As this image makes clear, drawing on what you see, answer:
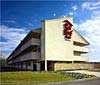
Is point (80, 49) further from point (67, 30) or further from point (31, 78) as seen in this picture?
point (31, 78)

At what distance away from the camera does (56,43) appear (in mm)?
48562

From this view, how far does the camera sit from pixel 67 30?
5203cm

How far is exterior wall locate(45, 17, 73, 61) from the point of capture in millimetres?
46375

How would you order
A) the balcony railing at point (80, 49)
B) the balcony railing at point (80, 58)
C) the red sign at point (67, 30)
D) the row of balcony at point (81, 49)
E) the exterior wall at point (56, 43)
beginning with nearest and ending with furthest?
the exterior wall at point (56, 43) → the red sign at point (67, 30) → the balcony railing at point (80, 58) → the balcony railing at point (80, 49) → the row of balcony at point (81, 49)

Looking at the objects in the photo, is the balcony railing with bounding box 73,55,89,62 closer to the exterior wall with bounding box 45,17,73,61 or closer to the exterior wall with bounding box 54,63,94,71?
the exterior wall with bounding box 54,63,94,71

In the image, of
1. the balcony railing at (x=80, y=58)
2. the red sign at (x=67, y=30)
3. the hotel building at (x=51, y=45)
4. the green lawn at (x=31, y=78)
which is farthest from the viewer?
the balcony railing at (x=80, y=58)

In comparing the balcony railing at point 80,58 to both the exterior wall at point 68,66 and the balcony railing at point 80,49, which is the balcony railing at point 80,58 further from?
the exterior wall at point 68,66

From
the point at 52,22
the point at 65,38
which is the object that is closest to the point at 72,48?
the point at 65,38

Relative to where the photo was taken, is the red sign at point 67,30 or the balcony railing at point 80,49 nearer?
the red sign at point 67,30

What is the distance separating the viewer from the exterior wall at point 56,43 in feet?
152

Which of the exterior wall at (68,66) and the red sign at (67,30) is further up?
the red sign at (67,30)

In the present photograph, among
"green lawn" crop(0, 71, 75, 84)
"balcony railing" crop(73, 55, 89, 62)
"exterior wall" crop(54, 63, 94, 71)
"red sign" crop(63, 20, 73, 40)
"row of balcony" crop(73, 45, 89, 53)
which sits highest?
"red sign" crop(63, 20, 73, 40)

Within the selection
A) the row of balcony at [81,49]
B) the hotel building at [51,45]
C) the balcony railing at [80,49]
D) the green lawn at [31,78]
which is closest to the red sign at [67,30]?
the hotel building at [51,45]

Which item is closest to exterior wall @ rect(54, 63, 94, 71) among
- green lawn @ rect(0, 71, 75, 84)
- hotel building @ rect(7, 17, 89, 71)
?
hotel building @ rect(7, 17, 89, 71)
